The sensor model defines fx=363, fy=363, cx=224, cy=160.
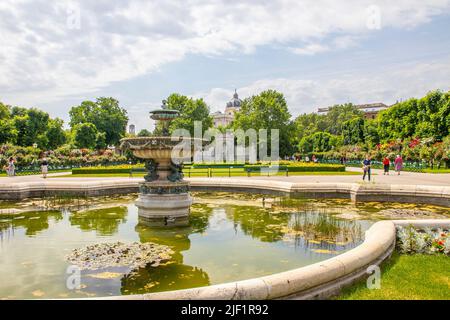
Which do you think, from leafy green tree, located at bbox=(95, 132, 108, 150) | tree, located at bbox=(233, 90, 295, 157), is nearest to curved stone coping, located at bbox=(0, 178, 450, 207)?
tree, located at bbox=(233, 90, 295, 157)

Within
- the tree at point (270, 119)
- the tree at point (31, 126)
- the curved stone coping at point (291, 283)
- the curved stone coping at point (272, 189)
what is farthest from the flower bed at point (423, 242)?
the tree at point (31, 126)

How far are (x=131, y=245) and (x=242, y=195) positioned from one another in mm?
8430

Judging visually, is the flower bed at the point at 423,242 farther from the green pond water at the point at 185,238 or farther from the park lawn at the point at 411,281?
the green pond water at the point at 185,238

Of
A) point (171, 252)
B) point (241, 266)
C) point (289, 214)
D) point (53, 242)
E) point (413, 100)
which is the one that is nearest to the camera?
point (241, 266)

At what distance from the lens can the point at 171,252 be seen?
744cm

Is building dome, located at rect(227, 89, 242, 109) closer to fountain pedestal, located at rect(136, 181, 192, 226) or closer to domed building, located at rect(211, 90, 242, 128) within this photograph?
domed building, located at rect(211, 90, 242, 128)

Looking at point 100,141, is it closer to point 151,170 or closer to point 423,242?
point 151,170

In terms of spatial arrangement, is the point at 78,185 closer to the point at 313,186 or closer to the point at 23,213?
the point at 23,213

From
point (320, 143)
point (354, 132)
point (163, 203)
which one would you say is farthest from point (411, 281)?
point (320, 143)

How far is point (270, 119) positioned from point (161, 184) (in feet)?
154

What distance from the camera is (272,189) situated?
15.7 meters

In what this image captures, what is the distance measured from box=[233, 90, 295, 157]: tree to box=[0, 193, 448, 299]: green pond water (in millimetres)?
42096

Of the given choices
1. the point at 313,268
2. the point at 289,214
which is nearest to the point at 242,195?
the point at 289,214

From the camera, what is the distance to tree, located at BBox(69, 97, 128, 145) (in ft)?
227
